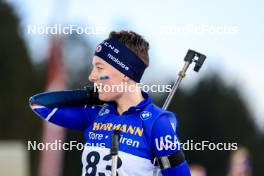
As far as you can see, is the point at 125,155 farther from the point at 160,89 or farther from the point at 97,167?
the point at 160,89

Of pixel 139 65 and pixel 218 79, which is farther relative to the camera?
pixel 218 79

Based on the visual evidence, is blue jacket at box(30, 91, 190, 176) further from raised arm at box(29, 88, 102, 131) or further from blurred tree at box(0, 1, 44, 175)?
blurred tree at box(0, 1, 44, 175)

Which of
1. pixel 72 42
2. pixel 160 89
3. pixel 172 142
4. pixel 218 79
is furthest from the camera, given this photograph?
pixel 218 79

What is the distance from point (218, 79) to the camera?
3012 cm

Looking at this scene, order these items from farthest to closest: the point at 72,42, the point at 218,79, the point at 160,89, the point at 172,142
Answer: the point at 218,79 → the point at 72,42 → the point at 160,89 → the point at 172,142

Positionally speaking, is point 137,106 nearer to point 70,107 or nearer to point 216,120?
point 70,107

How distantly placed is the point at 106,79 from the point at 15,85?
71.5 ft

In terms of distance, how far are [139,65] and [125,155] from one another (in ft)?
1.43

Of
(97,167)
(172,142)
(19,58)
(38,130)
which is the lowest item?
(38,130)

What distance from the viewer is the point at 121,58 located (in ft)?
11.8

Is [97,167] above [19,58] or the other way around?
above

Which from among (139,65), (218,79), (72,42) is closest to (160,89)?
(139,65)

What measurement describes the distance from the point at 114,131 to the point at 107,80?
0.23m

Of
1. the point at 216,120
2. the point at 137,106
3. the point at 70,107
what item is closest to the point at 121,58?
the point at 137,106
